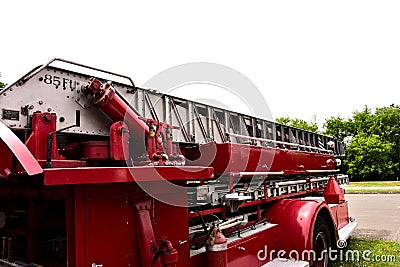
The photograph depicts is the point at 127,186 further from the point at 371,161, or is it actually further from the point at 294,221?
the point at 371,161

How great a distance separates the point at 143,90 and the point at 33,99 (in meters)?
1.31

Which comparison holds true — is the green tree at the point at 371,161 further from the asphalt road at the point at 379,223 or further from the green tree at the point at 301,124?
the asphalt road at the point at 379,223

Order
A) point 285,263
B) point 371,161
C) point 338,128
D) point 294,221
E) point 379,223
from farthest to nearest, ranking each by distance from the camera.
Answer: point 338,128 → point 371,161 → point 379,223 → point 294,221 → point 285,263

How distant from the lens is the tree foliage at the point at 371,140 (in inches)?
1711

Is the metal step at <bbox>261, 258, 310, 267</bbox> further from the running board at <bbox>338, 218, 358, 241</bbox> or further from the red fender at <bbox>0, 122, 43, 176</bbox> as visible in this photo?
the red fender at <bbox>0, 122, 43, 176</bbox>

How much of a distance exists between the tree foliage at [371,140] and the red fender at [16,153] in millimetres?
45396

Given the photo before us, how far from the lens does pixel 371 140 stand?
44.8 meters

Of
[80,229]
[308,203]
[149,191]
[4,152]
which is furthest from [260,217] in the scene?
[4,152]

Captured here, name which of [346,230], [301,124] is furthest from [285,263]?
[301,124]

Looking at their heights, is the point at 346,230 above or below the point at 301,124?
below

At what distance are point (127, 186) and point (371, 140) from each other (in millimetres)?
46632

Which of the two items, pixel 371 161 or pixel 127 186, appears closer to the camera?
pixel 127 186

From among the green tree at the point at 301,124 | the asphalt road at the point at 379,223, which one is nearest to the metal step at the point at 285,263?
the asphalt road at the point at 379,223

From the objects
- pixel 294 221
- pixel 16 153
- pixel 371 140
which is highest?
pixel 371 140
